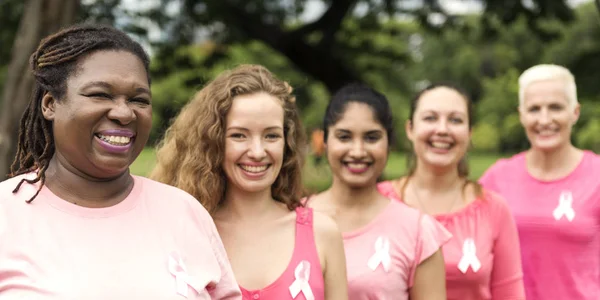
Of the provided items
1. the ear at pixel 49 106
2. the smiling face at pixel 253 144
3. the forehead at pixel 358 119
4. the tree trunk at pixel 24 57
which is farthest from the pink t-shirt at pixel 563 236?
the tree trunk at pixel 24 57

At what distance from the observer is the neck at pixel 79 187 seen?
2238mm

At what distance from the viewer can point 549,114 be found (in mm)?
4246

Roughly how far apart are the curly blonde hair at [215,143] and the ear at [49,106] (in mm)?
915

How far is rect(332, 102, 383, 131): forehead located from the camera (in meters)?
3.57

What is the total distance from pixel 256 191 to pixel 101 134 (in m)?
1.02

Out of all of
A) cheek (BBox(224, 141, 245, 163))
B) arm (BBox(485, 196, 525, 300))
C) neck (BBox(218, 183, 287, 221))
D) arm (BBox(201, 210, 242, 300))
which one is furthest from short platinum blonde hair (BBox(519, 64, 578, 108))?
arm (BBox(201, 210, 242, 300))

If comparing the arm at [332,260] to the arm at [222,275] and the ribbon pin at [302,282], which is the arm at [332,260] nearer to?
the ribbon pin at [302,282]

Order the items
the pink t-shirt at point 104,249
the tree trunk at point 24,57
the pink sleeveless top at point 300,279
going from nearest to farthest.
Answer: the pink t-shirt at point 104,249 < the pink sleeveless top at point 300,279 < the tree trunk at point 24,57

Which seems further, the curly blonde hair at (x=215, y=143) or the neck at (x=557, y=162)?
the neck at (x=557, y=162)

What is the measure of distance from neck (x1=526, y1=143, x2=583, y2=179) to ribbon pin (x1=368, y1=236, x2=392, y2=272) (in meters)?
1.40

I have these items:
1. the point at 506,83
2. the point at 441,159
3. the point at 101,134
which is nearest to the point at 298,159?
the point at 441,159

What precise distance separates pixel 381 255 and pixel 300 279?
564 millimetres

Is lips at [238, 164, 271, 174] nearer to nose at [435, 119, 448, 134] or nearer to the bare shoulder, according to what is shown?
the bare shoulder

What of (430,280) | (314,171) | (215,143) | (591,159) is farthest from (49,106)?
(314,171)
